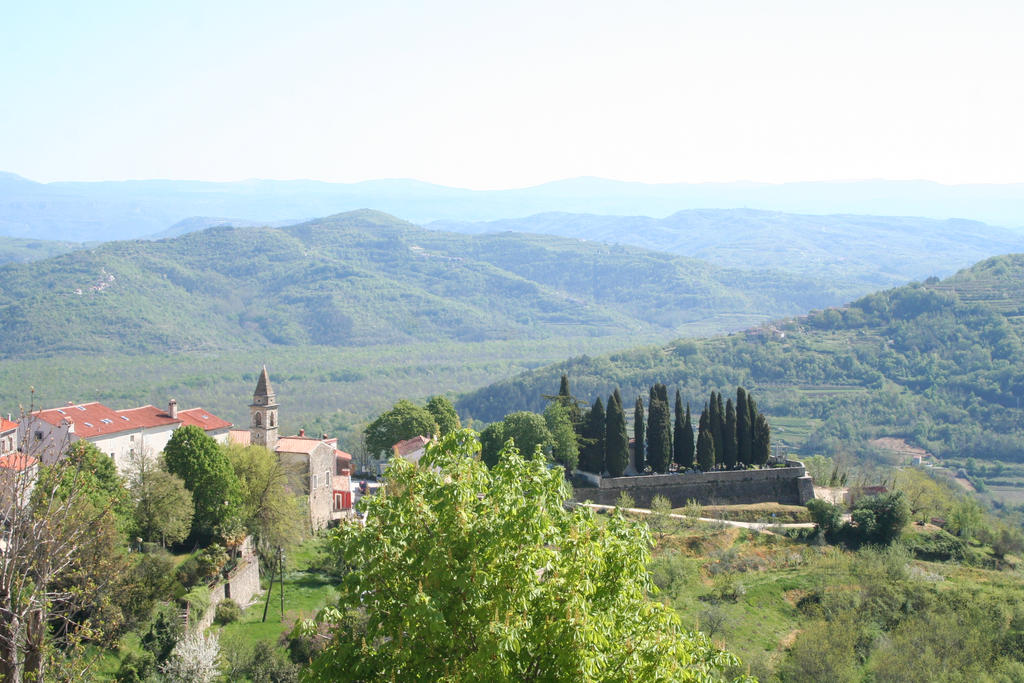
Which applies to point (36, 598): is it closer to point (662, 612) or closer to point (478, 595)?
point (478, 595)

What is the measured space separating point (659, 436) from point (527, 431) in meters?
7.29

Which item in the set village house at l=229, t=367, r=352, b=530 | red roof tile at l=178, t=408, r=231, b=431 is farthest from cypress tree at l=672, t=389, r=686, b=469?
red roof tile at l=178, t=408, r=231, b=431

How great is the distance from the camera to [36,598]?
1105 cm

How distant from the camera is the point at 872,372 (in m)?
124

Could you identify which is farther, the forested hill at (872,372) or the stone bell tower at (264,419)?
the forested hill at (872,372)

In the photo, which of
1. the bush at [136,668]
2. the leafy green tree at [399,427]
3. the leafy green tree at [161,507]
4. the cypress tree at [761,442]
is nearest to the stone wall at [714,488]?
the cypress tree at [761,442]

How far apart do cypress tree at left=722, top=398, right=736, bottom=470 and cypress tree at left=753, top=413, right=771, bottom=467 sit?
55.3 inches

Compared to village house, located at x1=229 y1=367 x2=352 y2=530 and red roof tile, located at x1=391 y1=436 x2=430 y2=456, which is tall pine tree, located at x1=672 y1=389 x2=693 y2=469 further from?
village house, located at x1=229 y1=367 x2=352 y2=530

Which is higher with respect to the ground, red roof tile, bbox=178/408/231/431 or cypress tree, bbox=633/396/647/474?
red roof tile, bbox=178/408/231/431

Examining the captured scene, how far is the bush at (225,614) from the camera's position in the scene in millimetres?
30547

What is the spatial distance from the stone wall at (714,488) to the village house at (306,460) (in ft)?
39.7

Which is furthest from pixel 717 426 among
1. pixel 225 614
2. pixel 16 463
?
pixel 16 463

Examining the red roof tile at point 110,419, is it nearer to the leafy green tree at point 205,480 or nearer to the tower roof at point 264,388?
the tower roof at point 264,388

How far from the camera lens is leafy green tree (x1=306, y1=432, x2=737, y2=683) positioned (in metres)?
11.0
